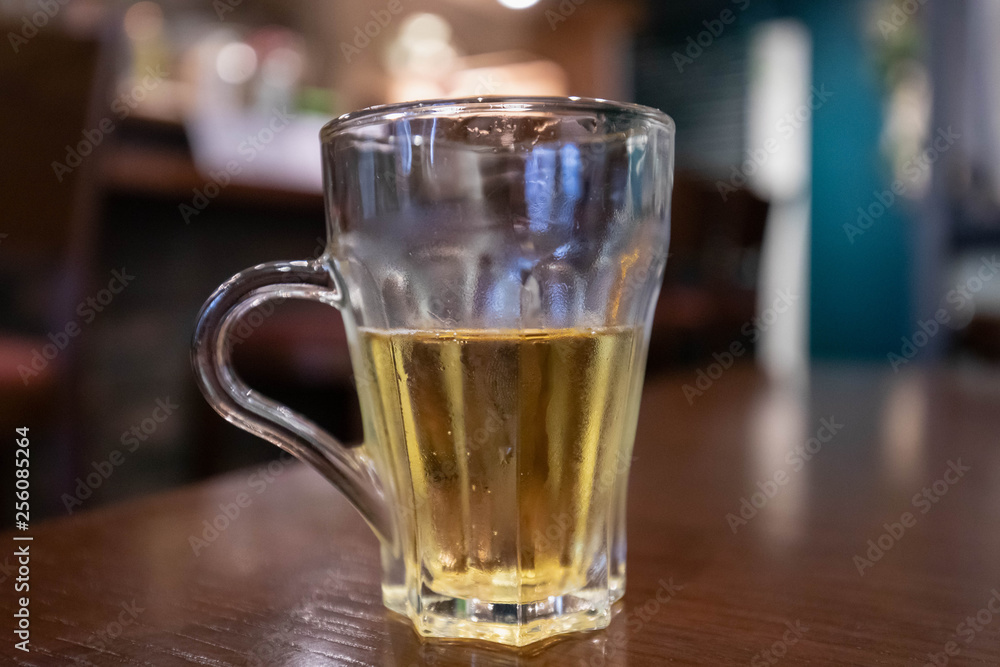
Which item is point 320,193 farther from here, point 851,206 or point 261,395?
point 851,206

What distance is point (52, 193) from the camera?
1317 millimetres

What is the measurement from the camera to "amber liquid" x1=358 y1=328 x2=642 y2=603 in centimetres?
38

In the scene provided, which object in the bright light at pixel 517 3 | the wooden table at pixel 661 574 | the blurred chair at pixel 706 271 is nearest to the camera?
the wooden table at pixel 661 574

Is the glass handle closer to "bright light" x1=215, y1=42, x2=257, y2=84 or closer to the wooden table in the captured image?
the wooden table

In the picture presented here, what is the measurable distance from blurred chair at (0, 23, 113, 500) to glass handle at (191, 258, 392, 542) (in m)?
0.97

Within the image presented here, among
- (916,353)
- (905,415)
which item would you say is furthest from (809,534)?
(916,353)

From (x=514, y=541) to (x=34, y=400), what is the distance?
1076 mm

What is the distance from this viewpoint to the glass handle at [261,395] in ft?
1.35

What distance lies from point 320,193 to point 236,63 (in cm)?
99

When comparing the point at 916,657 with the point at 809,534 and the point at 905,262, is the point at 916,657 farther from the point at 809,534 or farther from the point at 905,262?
the point at 905,262

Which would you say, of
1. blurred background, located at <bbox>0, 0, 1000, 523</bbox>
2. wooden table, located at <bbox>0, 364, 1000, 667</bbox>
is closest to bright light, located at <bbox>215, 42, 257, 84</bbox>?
blurred background, located at <bbox>0, 0, 1000, 523</bbox>

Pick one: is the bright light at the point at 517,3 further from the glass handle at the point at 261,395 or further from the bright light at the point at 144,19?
the glass handle at the point at 261,395

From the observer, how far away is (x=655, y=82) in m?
5.45

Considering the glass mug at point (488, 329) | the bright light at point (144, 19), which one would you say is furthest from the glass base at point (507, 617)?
the bright light at point (144, 19)
